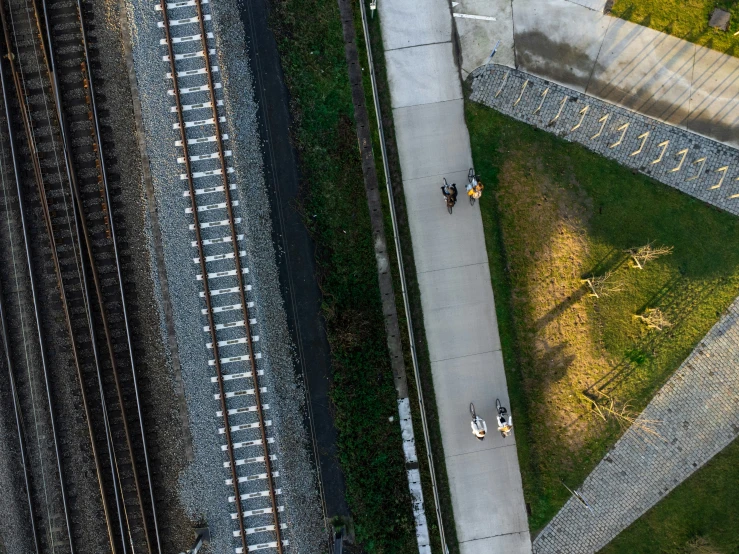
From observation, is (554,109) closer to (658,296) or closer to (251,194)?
(658,296)

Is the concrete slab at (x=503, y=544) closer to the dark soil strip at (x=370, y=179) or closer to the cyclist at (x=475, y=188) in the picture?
the dark soil strip at (x=370, y=179)

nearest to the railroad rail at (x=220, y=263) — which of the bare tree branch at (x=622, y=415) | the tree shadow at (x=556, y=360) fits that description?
the tree shadow at (x=556, y=360)

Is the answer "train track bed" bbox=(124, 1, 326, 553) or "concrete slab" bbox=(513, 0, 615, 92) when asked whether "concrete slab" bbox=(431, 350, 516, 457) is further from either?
"concrete slab" bbox=(513, 0, 615, 92)

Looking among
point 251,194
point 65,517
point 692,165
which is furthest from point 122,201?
point 692,165

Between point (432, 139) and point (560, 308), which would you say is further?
point (432, 139)

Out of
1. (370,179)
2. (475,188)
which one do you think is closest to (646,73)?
(475,188)

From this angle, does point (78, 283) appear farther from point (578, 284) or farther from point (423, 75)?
point (578, 284)
